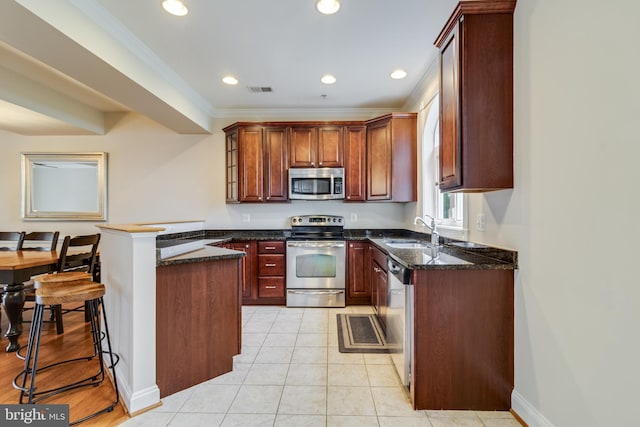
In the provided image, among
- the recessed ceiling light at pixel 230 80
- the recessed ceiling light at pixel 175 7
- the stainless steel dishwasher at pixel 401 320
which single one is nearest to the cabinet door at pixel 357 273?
the stainless steel dishwasher at pixel 401 320

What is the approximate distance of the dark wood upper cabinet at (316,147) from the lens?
4.02 metres

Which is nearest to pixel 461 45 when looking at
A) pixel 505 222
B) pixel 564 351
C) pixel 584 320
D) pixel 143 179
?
pixel 505 222

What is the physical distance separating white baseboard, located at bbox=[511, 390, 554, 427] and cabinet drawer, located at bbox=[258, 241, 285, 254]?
2784mm

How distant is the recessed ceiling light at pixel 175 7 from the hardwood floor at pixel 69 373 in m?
2.73

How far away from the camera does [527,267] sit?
165cm

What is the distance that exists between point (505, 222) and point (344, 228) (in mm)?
2660

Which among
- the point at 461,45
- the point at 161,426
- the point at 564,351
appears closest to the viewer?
the point at 564,351

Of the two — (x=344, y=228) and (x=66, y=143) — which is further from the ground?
(x=66, y=143)

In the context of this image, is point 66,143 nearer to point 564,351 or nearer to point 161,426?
point 161,426

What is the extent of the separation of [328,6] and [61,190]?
4808 millimetres

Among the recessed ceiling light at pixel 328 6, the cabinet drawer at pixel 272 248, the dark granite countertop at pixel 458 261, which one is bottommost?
the cabinet drawer at pixel 272 248

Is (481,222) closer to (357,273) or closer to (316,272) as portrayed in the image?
(357,273)

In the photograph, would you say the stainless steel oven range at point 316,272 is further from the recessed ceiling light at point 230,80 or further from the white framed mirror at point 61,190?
the white framed mirror at point 61,190

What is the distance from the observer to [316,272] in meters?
3.81
